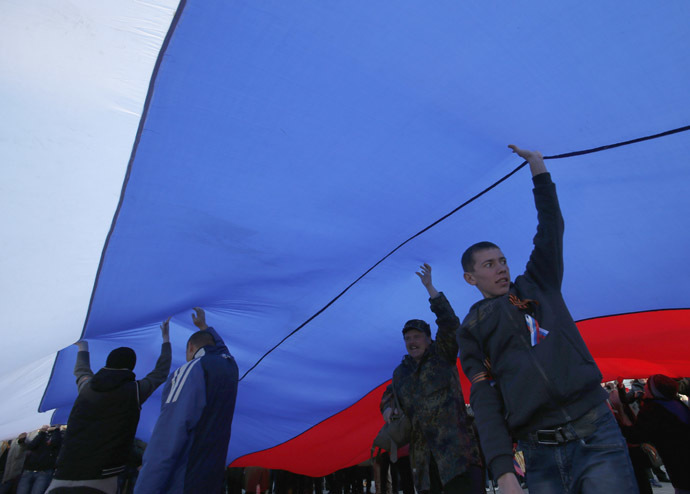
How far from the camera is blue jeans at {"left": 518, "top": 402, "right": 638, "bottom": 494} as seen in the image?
3.46ft

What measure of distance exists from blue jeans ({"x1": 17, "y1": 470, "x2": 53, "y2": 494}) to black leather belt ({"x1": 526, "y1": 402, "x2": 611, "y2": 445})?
5678 millimetres

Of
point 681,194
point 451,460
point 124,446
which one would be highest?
point 681,194

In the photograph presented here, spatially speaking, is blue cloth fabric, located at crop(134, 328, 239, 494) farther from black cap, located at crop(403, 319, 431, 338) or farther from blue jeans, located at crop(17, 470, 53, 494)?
blue jeans, located at crop(17, 470, 53, 494)

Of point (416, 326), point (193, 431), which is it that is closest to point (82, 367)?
point (193, 431)

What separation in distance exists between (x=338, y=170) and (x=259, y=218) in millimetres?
449

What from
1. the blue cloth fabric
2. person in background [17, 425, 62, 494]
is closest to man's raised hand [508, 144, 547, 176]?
the blue cloth fabric

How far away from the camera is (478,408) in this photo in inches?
48.5

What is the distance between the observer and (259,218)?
6.77 ft

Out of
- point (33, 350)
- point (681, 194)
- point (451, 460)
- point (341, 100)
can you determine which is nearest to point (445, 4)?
point (341, 100)

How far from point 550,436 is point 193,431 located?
1.48m

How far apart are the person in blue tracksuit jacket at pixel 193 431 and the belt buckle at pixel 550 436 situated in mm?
1423

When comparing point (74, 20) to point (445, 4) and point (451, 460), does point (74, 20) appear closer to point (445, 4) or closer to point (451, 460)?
point (445, 4)

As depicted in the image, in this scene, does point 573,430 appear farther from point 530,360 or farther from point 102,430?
A: point 102,430

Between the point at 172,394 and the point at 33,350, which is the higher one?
the point at 33,350
